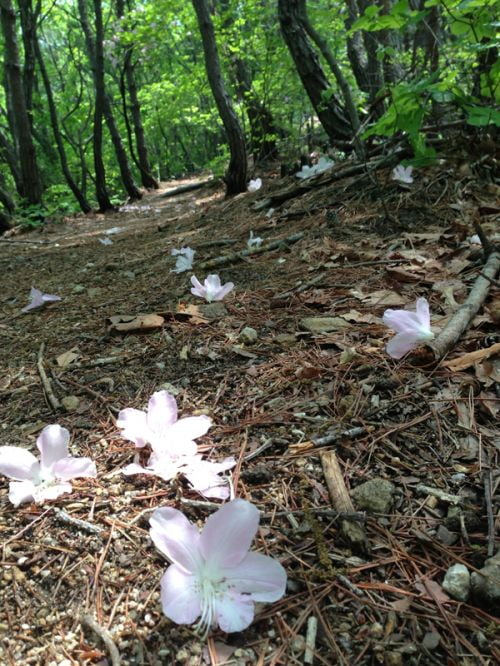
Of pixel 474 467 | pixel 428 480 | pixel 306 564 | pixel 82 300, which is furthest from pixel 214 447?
pixel 82 300

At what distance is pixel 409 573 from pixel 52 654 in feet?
2.24

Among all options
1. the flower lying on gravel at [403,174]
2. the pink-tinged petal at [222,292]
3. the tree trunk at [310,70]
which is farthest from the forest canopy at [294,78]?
the pink-tinged petal at [222,292]

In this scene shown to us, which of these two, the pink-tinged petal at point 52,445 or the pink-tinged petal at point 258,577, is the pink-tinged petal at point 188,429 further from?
the pink-tinged petal at point 258,577

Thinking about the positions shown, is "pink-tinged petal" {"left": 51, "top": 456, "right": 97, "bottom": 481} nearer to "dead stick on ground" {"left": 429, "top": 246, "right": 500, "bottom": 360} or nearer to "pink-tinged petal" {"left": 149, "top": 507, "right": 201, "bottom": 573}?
"pink-tinged petal" {"left": 149, "top": 507, "right": 201, "bottom": 573}

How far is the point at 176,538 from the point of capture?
91 cm

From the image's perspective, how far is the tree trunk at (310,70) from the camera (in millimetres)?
4824

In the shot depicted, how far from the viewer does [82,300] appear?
295 centimetres

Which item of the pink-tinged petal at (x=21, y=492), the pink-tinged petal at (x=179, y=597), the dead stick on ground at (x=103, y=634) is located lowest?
the dead stick on ground at (x=103, y=634)

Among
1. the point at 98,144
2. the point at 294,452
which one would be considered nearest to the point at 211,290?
the point at 294,452

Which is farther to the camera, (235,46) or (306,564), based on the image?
(235,46)

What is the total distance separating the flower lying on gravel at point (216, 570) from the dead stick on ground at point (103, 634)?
106mm

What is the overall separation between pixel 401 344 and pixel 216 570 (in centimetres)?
92

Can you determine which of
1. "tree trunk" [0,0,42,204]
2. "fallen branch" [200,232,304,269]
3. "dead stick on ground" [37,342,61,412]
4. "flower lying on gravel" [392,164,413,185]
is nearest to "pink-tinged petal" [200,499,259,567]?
"dead stick on ground" [37,342,61,412]

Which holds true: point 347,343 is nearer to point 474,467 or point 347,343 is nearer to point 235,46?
point 474,467
